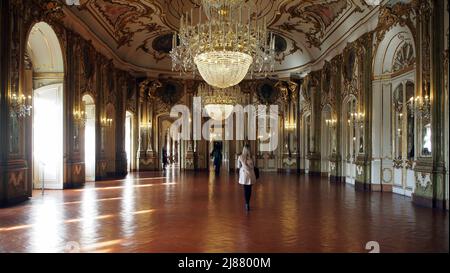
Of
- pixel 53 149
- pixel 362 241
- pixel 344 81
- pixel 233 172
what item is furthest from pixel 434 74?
pixel 233 172

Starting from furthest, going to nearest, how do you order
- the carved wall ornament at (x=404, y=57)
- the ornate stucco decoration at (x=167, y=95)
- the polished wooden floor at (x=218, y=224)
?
the ornate stucco decoration at (x=167, y=95) → the carved wall ornament at (x=404, y=57) → the polished wooden floor at (x=218, y=224)

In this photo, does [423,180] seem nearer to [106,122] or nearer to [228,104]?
[228,104]

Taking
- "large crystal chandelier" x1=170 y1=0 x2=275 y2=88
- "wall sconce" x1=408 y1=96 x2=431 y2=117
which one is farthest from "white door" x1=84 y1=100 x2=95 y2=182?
"wall sconce" x1=408 y1=96 x2=431 y2=117

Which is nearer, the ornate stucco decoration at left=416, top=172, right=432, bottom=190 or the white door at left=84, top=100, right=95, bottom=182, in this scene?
the ornate stucco decoration at left=416, top=172, right=432, bottom=190

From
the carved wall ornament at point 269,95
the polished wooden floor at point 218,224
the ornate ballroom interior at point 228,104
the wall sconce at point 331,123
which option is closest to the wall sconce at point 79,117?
the ornate ballroom interior at point 228,104

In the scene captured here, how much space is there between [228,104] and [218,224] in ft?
29.4

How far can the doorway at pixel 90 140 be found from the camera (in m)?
13.7

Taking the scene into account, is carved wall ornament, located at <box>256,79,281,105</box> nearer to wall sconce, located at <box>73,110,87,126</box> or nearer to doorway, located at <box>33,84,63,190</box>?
wall sconce, located at <box>73,110,87,126</box>

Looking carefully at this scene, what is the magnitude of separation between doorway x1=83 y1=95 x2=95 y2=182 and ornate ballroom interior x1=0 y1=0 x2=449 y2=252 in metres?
0.05

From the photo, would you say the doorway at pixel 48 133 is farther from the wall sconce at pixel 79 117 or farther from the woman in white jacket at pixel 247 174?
the woman in white jacket at pixel 247 174

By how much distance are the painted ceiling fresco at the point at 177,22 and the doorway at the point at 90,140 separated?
2517 millimetres

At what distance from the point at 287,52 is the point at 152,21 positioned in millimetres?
6689

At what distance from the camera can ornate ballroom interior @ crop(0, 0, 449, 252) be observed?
5.82 metres

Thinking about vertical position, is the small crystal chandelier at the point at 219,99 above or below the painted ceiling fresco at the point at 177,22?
below
